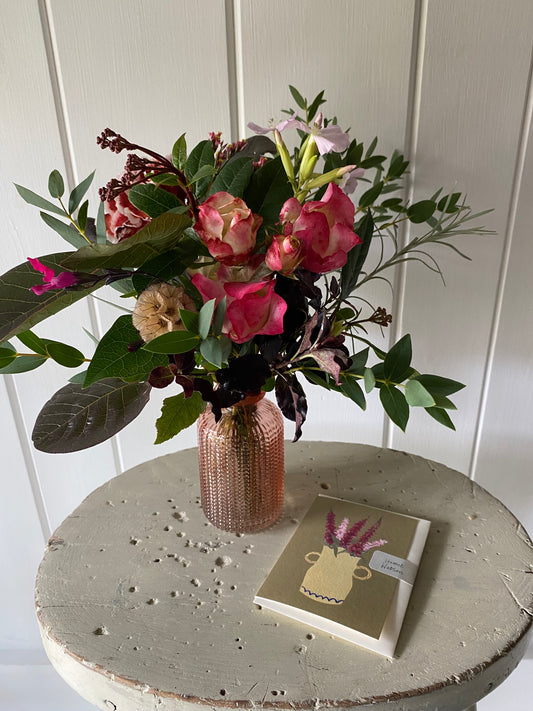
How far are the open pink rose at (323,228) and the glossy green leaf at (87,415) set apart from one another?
0.71ft

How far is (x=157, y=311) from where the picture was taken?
47 cm

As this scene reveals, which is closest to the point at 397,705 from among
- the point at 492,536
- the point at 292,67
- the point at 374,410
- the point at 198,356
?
the point at 492,536

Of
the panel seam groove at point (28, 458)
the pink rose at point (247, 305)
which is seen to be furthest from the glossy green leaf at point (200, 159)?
the panel seam groove at point (28, 458)

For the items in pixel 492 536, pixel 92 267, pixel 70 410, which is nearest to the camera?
pixel 92 267

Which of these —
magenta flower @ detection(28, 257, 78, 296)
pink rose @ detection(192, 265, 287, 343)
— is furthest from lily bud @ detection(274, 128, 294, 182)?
magenta flower @ detection(28, 257, 78, 296)

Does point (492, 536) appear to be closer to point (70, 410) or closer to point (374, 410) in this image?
point (374, 410)

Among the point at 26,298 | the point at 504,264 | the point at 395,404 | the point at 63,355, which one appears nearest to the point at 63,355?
the point at 63,355

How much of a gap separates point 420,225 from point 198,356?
427 millimetres

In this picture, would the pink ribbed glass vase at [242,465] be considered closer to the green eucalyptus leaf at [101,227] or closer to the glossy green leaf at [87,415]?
the glossy green leaf at [87,415]

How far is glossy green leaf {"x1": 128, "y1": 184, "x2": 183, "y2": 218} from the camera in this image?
1.60 feet

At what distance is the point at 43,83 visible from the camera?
78 cm

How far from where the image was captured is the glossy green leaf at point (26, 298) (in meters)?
0.47

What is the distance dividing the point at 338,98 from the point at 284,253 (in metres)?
0.42

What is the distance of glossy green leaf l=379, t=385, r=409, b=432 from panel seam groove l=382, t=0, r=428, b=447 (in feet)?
1.17
